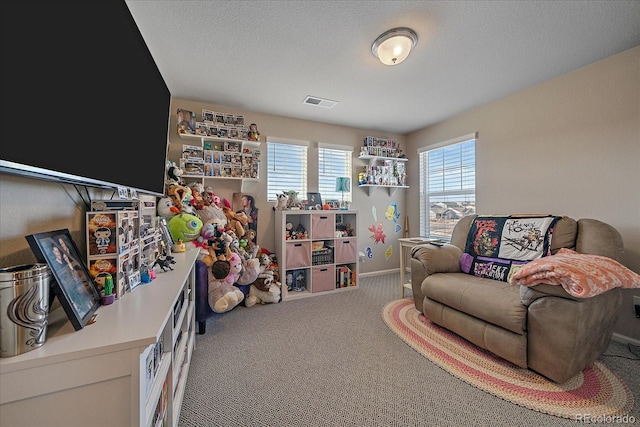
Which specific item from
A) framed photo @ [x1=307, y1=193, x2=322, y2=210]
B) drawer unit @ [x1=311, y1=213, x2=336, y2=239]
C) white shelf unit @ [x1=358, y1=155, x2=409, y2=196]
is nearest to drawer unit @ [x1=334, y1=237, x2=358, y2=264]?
drawer unit @ [x1=311, y1=213, x2=336, y2=239]

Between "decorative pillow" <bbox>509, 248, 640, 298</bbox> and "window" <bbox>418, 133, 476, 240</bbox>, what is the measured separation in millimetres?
1744

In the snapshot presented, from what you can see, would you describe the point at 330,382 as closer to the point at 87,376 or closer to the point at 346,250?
the point at 87,376

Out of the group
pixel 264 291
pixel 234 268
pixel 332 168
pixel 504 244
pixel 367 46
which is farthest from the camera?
pixel 332 168

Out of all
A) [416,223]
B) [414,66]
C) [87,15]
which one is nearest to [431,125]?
[416,223]

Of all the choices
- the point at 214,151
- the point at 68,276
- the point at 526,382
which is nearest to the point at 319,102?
the point at 214,151

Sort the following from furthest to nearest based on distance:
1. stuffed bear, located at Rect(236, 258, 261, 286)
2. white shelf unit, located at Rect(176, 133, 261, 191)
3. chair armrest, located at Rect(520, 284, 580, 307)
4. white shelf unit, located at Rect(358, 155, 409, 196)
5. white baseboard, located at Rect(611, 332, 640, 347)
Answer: white shelf unit, located at Rect(358, 155, 409, 196)
white shelf unit, located at Rect(176, 133, 261, 191)
stuffed bear, located at Rect(236, 258, 261, 286)
white baseboard, located at Rect(611, 332, 640, 347)
chair armrest, located at Rect(520, 284, 580, 307)

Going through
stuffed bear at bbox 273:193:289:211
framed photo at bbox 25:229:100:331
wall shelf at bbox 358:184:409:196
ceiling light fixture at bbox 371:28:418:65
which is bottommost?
framed photo at bbox 25:229:100:331

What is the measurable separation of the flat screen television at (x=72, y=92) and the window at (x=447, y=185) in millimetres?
3427

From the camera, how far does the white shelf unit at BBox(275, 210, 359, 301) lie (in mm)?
3021

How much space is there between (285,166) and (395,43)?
6.51ft

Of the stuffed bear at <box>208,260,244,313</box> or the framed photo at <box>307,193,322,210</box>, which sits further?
the framed photo at <box>307,193,322,210</box>

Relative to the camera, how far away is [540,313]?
1.48 metres

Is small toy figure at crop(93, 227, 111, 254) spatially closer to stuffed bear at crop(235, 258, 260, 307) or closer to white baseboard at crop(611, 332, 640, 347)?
stuffed bear at crop(235, 258, 260, 307)

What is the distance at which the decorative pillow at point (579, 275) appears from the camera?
4.36ft
